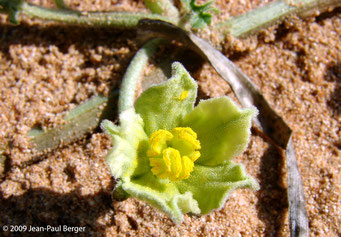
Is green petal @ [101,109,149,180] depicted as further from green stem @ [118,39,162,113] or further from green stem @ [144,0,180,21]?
green stem @ [144,0,180,21]

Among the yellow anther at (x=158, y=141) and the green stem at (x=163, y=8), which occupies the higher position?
the green stem at (x=163, y=8)

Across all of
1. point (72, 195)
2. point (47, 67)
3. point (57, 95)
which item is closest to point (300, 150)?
point (72, 195)

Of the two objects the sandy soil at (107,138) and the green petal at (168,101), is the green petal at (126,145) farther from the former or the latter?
the sandy soil at (107,138)

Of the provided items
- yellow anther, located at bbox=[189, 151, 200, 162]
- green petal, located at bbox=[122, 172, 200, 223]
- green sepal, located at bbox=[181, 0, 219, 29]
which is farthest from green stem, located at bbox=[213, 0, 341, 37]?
green petal, located at bbox=[122, 172, 200, 223]

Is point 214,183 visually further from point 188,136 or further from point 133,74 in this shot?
point 133,74

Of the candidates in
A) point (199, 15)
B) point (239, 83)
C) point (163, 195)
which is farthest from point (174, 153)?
point (199, 15)

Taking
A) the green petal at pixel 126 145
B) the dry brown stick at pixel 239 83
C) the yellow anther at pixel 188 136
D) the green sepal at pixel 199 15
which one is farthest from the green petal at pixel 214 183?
the green sepal at pixel 199 15
